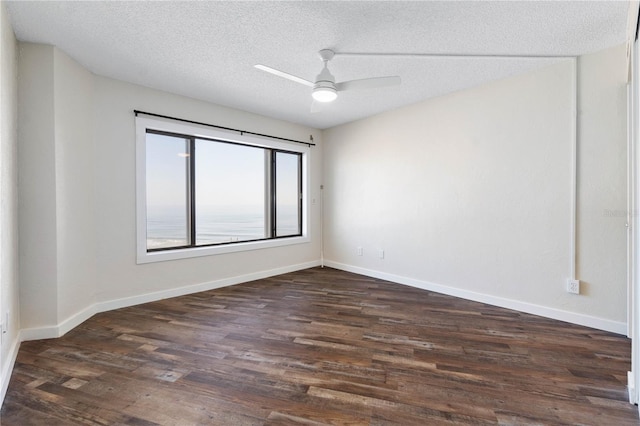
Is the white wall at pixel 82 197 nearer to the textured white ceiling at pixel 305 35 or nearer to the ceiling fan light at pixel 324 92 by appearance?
the textured white ceiling at pixel 305 35

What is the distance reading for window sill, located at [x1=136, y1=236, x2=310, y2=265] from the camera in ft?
10.6

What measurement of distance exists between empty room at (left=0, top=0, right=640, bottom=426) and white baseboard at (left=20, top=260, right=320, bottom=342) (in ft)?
0.08

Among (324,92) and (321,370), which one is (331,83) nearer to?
(324,92)

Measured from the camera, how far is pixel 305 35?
2.22 metres

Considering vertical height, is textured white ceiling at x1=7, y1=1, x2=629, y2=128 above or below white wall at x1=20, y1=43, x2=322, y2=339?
above

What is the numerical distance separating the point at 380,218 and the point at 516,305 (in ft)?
6.31

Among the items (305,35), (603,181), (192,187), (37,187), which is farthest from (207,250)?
(603,181)

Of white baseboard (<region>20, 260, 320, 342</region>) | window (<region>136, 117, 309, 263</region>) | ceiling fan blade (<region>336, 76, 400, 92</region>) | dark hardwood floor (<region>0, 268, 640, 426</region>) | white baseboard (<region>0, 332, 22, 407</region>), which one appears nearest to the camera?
dark hardwood floor (<region>0, 268, 640, 426</region>)

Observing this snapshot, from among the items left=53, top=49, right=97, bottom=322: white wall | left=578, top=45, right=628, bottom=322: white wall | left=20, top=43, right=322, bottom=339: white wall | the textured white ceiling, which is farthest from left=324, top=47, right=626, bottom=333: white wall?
left=53, top=49, right=97, bottom=322: white wall

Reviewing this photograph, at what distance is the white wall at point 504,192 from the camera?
2.48 metres

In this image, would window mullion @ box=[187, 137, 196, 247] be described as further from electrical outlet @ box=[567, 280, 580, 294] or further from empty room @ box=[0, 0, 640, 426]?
electrical outlet @ box=[567, 280, 580, 294]

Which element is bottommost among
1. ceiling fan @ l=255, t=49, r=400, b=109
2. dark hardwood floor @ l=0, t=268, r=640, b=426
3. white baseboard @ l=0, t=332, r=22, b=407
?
dark hardwood floor @ l=0, t=268, r=640, b=426

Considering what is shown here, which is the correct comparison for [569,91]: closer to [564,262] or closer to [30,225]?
[564,262]

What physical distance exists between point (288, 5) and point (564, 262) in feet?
10.4
